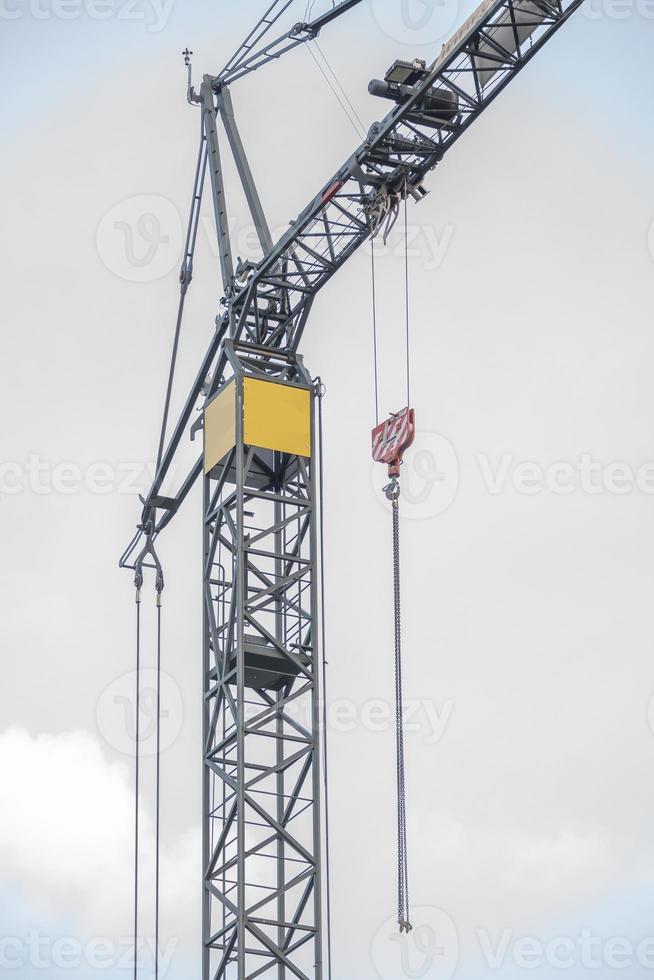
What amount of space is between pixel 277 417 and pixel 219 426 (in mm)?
1062

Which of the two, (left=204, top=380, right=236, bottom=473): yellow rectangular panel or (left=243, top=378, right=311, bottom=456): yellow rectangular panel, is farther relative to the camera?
(left=204, top=380, right=236, bottom=473): yellow rectangular panel

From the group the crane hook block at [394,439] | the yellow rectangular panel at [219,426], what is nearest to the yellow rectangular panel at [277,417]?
the yellow rectangular panel at [219,426]

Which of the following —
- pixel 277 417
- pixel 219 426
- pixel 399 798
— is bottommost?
pixel 399 798

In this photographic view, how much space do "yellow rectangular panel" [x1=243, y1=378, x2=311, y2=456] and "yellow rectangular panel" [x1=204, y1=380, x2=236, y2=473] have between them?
29 centimetres

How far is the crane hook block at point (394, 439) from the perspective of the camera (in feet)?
106

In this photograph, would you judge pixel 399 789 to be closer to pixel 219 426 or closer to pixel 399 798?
pixel 399 798

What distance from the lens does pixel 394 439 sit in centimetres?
3253

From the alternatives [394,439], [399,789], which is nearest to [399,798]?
[399,789]

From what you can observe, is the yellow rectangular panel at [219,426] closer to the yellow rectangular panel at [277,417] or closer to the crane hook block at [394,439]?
the yellow rectangular panel at [277,417]

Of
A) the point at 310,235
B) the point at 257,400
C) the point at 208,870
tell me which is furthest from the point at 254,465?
the point at 208,870

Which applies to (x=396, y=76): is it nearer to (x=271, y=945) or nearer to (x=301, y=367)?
(x=301, y=367)

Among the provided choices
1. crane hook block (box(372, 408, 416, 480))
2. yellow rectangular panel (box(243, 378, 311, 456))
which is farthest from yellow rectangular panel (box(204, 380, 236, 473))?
crane hook block (box(372, 408, 416, 480))

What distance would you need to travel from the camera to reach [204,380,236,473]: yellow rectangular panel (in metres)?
33.3

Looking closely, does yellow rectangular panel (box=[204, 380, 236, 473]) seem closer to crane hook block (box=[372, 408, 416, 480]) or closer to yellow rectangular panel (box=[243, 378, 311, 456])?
yellow rectangular panel (box=[243, 378, 311, 456])
